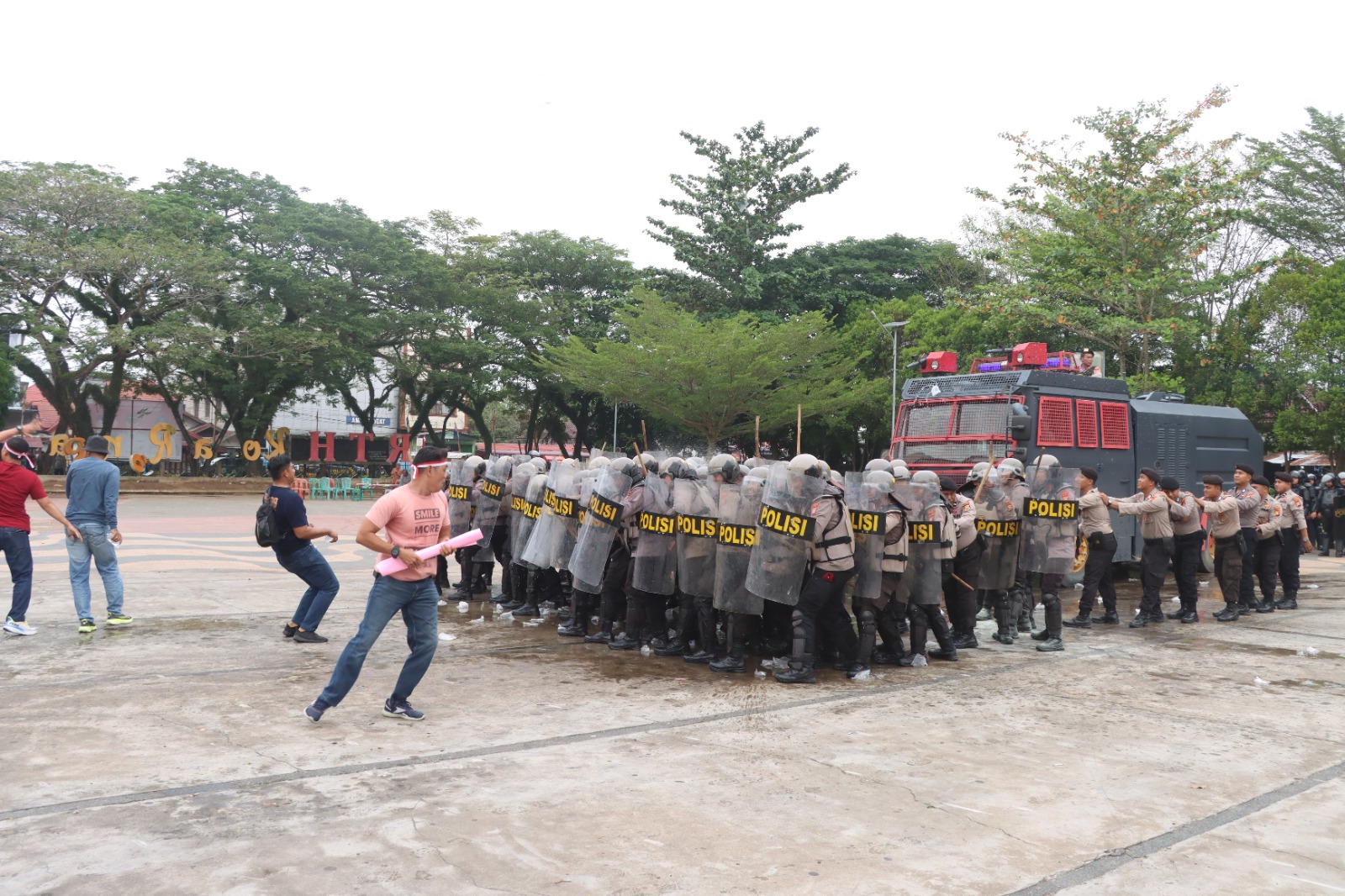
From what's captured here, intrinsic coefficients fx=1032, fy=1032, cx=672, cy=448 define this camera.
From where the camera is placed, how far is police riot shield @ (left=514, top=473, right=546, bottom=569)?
998 cm

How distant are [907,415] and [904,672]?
6.30m

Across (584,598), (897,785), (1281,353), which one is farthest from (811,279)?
(897,785)

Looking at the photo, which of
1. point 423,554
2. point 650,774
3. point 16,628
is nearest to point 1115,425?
point 650,774

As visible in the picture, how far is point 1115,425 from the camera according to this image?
13680 mm

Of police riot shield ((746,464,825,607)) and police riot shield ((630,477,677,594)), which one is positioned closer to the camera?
police riot shield ((746,464,825,607))

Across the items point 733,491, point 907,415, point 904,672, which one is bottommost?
point 904,672

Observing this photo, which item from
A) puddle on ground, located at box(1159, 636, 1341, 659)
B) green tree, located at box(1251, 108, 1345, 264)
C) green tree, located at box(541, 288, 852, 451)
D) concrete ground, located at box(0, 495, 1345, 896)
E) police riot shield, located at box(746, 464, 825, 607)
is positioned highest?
green tree, located at box(1251, 108, 1345, 264)

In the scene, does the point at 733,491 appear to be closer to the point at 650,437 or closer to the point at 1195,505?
the point at 1195,505

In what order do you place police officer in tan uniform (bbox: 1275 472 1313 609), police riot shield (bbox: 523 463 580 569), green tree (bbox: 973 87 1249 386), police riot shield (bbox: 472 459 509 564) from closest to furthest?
police riot shield (bbox: 523 463 580 569), police riot shield (bbox: 472 459 509 564), police officer in tan uniform (bbox: 1275 472 1313 609), green tree (bbox: 973 87 1249 386)

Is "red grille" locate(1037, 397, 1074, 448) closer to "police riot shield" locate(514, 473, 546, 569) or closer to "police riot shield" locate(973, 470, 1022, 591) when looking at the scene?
"police riot shield" locate(973, 470, 1022, 591)

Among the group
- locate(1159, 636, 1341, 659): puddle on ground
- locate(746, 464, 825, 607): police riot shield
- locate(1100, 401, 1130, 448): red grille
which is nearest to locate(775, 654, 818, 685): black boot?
locate(746, 464, 825, 607): police riot shield

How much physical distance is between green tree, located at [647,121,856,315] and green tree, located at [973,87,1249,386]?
14.4 meters

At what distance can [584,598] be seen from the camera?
9352 mm

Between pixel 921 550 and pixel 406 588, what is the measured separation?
4172 mm
